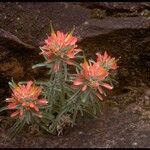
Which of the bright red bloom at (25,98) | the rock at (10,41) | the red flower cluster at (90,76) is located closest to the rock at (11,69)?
the rock at (10,41)

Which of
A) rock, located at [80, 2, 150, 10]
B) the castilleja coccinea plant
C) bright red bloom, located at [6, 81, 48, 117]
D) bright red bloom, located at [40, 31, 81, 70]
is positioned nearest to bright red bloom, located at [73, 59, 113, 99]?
the castilleja coccinea plant

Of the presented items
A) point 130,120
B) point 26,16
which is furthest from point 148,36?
point 26,16

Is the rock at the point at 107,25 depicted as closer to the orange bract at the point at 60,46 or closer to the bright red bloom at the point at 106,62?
the bright red bloom at the point at 106,62

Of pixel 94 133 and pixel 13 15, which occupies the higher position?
pixel 13 15

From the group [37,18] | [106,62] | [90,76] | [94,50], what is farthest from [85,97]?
[37,18]

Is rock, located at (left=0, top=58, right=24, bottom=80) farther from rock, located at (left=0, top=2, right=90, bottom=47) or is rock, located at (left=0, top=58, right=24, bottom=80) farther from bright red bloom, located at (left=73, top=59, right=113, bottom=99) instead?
bright red bloom, located at (left=73, top=59, right=113, bottom=99)

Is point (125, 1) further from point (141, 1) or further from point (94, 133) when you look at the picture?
point (94, 133)
